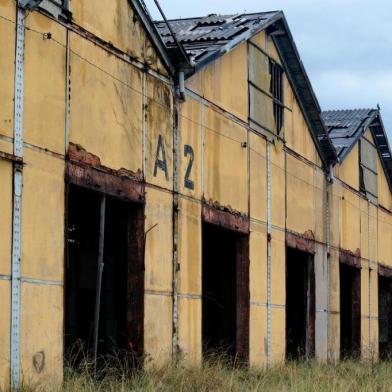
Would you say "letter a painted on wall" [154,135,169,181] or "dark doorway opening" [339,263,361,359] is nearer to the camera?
"letter a painted on wall" [154,135,169,181]

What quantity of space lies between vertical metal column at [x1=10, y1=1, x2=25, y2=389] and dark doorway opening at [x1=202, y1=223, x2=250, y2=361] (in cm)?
652

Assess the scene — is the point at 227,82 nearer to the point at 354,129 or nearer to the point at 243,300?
the point at 243,300

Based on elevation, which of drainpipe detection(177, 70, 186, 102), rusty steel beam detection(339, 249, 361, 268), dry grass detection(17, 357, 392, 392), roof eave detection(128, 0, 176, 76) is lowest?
Answer: dry grass detection(17, 357, 392, 392)

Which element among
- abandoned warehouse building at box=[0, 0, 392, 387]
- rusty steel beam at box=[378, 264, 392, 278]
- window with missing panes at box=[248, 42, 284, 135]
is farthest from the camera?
rusty steel beam at box=[378, 264, 392, 278]

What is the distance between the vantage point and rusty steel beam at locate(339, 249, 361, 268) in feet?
74.9

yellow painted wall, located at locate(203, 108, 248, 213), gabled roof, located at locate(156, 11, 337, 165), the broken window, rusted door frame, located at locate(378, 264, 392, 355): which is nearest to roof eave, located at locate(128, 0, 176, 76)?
gabled roof, located at locate(156, 11, 337, 165)

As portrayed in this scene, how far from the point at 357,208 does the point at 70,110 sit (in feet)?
49.3

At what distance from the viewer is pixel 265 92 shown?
18.2m

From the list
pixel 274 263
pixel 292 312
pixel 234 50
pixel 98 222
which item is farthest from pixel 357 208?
pixel 98 222

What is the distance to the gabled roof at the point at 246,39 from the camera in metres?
15.3

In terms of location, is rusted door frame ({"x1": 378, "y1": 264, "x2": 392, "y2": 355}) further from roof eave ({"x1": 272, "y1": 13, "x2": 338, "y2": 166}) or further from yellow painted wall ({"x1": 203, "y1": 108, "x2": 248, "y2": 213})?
yellow painted wall ({"x1": 203, "y1": 108, "x2": 248, "y2": 213})

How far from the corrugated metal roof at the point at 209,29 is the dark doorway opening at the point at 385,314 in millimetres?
12166

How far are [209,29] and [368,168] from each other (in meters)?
10.8

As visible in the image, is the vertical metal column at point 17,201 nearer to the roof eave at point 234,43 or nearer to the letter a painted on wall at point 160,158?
the letter a painted on wall at point 160,158
